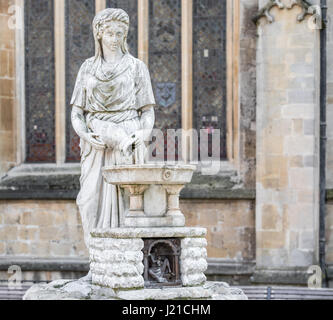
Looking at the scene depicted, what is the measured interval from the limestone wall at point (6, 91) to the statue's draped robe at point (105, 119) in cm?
557

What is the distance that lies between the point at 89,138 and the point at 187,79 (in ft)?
17.5

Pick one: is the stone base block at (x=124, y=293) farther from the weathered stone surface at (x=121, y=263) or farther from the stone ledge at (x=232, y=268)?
the stone ledge at (x=232, y=268)

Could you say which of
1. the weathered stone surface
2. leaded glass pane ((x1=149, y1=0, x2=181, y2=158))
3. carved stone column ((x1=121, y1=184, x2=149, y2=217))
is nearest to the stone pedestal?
carved stone column ((x1=121, y1=184, x2=149, y2=217))

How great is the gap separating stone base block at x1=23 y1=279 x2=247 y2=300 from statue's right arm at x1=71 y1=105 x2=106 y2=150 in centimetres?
122

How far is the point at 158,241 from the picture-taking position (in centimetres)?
617

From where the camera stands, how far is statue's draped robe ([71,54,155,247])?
6699 mm

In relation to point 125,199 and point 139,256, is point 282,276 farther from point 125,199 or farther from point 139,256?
point 139,256

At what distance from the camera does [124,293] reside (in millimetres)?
5945

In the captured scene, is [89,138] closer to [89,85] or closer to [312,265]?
[89,85]

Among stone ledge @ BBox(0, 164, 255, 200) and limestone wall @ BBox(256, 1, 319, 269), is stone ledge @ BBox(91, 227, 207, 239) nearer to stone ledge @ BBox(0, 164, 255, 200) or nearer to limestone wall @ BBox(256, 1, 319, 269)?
limestone wall @ BBox(256, 1, 319, 269)

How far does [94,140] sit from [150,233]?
1.08m

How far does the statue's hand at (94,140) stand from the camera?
262 inches

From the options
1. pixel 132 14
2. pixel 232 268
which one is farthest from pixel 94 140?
pixel 132 14
